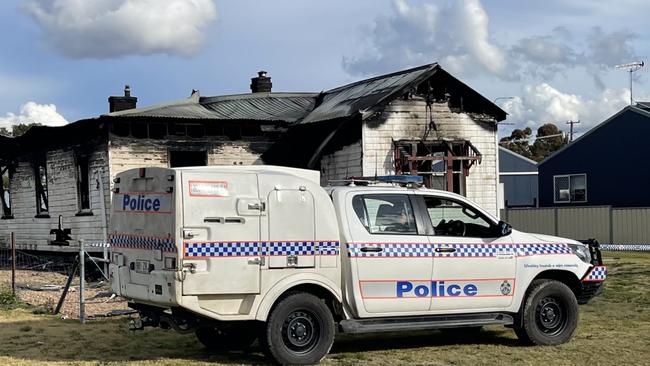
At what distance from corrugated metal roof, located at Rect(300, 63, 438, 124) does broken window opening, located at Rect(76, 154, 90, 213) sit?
5.70 meters

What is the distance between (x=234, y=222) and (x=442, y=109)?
1214 cm

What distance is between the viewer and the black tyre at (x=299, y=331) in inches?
324

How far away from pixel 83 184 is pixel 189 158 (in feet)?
10.1

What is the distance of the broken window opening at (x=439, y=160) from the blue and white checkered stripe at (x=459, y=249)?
354 inches

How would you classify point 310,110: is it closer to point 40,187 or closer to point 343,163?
point 343,163

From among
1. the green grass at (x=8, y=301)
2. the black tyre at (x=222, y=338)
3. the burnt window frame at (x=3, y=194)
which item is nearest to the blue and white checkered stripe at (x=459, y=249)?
the black tyre at (x=222, y=338)

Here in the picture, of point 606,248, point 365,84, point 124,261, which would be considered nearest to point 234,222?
point 124,261

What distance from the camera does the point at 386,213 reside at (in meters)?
9.09

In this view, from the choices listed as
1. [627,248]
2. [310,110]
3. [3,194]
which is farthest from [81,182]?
[627,248]

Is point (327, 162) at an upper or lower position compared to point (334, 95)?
lower

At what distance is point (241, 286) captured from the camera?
8.13m

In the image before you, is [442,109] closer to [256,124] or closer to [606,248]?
[256,124]

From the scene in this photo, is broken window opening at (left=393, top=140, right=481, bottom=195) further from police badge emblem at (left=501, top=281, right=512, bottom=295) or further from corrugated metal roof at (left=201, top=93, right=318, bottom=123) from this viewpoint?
police badge emblem at (left=501, top=281, right=512, bottom=295)

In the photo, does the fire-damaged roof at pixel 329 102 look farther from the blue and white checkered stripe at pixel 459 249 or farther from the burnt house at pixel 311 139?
the blue and white checkered stripe at pixel 459 249
